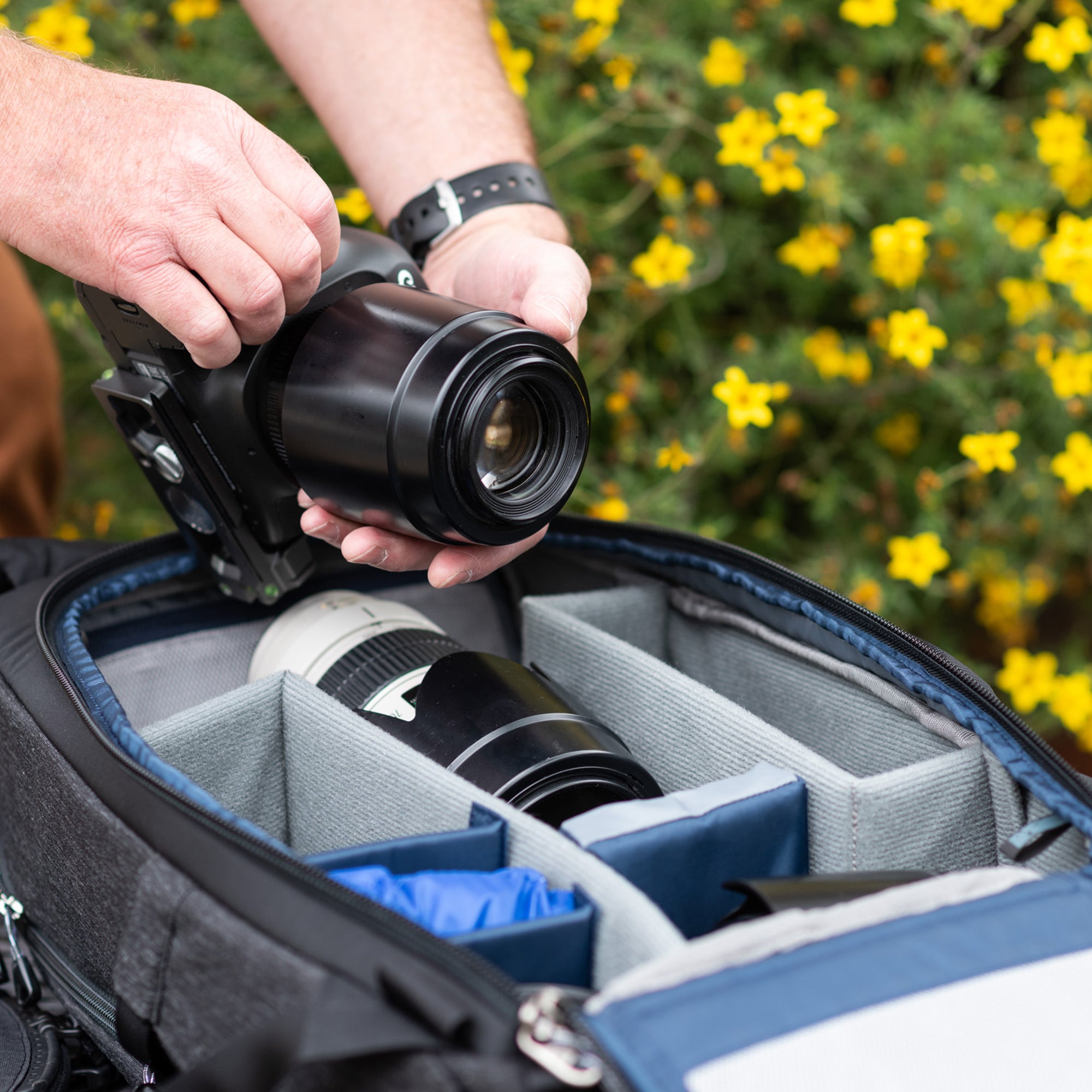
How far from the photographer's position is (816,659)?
0.91m

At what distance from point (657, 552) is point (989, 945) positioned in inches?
21.8

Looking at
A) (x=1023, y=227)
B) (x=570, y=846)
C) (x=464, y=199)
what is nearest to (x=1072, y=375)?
(x=1023, y=227)

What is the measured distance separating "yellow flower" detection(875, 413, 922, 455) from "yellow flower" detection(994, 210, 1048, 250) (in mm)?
334

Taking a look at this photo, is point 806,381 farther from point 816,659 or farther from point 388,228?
point 816,659

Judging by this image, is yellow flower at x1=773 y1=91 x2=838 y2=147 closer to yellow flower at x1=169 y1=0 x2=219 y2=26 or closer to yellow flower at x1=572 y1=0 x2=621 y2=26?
yellow flower at x1=572 y1=0 x2=621 y2=26

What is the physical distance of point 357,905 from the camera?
58cm

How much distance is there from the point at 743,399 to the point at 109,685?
2.44 feet

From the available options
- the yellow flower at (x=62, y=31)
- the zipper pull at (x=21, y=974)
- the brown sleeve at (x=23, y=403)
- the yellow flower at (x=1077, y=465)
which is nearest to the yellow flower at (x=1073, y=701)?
the yellow flower at (x=1077, y=465)

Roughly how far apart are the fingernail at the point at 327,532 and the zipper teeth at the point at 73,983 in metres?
0.37

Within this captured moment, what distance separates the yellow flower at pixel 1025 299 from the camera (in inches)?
59.7

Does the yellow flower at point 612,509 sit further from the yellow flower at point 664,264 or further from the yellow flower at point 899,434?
the yellow flower at point 899,434

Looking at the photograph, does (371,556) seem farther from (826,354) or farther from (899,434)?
(899,434)

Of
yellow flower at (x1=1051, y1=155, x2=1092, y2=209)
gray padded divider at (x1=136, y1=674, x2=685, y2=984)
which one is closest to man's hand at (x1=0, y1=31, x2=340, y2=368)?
gray padded divider at (x1=136, y1=674, x2=685, y2=984)

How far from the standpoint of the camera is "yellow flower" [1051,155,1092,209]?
1.53 meters
